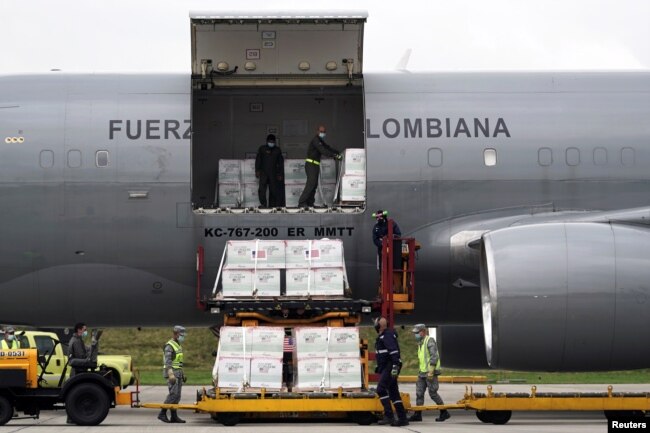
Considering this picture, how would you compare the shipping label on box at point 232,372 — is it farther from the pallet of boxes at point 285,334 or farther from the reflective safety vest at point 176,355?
the reflective safety vest at point 176,355

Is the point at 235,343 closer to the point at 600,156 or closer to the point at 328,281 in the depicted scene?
the point at 328,281

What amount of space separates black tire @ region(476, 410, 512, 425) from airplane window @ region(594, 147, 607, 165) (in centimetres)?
444

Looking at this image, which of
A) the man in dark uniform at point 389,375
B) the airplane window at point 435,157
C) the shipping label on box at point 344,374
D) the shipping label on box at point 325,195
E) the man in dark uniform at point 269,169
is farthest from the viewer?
the shipping label on box at point 325,195

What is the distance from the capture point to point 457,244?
20.1 meters

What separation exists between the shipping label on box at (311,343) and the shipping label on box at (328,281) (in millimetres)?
657

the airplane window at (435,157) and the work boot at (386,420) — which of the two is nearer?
the work boot at (386,420)

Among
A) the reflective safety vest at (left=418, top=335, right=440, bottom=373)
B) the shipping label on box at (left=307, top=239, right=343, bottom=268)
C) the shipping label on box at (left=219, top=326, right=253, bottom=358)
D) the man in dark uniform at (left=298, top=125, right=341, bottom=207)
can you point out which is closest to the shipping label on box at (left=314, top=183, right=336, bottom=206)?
the man in dark uniform at (left=298, top=125, right=341, bottom=207)

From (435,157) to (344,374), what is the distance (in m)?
3.92

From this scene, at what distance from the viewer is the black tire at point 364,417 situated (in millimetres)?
18688

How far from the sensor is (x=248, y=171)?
69.8ft

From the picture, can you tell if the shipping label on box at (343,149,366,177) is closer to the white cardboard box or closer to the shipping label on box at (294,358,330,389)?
the white cardboard box

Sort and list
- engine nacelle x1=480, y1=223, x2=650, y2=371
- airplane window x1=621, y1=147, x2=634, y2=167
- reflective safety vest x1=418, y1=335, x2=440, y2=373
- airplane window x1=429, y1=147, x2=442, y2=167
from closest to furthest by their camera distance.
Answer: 1. engine nacelle x1=480, y1=223, x2=650, y2=371
2. airplane window x1=429, y1=147, x2=442, y2=167
3. airplane window x1=621, y1=147, x2=634, y2=167
4. reflective safety vest x1=418, y1=335, x2=440, y2=373

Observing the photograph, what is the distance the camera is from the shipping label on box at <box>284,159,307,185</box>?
2148 centimetres

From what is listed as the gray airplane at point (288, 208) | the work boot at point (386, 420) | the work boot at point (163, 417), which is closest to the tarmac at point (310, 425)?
the work boot at point (163, 417)
